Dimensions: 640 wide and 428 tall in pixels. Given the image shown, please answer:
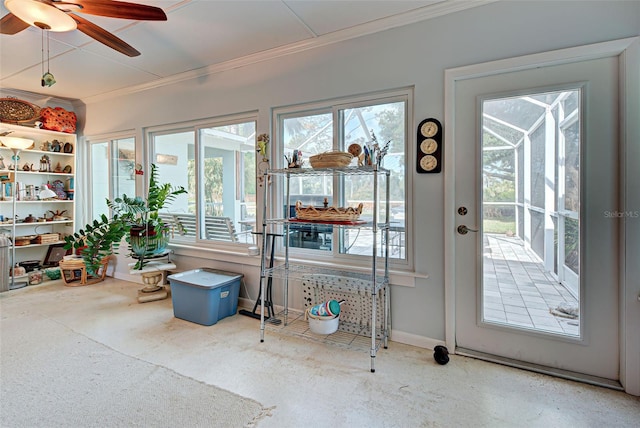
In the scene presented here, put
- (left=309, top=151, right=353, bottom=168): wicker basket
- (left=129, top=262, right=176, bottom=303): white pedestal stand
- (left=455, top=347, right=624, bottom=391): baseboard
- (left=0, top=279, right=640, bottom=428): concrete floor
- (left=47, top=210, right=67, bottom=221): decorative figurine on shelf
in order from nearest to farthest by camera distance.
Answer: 1. (left=0, top=279, right=640, bottom=428): concrete floor
2. (left=455, top=347, right=624, bottom=391): baseboard
3. (left=309, top=151, right=353, bottom=168): wicker basket
4. (left=129, top=262, right=176, bottom=303): white pedestal stand
5. (left=47, top=210, right=67, bottom=221): decorative figurine on shelf

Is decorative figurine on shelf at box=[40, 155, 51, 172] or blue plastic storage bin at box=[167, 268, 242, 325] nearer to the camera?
blue plastic storage bin at box=[167, 268, 242, 325]

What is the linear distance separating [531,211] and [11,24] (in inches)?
140

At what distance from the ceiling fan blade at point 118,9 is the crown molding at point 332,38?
3.90 feet

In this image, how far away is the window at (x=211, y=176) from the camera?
10.5 feet

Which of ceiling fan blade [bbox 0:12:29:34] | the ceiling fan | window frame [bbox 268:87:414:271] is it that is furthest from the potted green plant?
the ceiling fan

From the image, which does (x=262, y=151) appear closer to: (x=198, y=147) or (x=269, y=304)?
(x=198, y=147)

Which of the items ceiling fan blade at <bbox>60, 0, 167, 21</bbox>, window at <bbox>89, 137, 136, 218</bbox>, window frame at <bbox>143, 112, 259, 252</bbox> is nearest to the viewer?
ceiling fan blade at <bbox>60, 0, 167, 21</bbox>

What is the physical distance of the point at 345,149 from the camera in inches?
104

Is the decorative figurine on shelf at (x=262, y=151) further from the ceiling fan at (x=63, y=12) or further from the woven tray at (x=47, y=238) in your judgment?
the woven tray at (x=47, y=238)

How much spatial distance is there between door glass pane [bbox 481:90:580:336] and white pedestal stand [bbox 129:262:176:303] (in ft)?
10.5

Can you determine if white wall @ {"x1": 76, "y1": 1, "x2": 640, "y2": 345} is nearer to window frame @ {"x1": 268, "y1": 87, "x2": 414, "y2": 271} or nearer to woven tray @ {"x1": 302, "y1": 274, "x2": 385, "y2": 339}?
window frame @ {"x1": 268, "y1": 87, "x2": 414, "y2": 271}

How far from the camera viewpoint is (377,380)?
1.90 metres

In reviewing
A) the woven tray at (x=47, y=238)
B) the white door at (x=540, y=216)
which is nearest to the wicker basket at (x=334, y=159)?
the white door at (x=540, y=216)

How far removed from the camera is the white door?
5.97 feet
